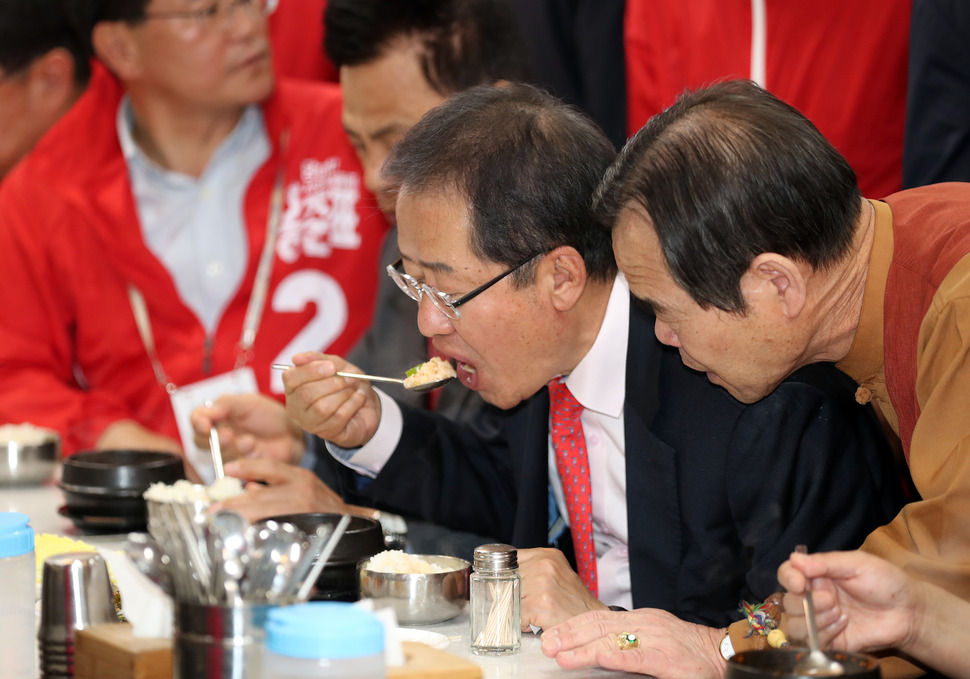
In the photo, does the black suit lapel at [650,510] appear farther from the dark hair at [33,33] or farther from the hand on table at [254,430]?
the dark hair at [33,33]

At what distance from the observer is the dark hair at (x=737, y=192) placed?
162 centimetres

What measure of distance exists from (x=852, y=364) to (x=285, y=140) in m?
2.35

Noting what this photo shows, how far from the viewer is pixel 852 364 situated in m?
1.82

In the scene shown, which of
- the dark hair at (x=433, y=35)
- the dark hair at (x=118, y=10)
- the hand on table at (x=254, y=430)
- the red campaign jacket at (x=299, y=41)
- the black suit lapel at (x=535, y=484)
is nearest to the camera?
the black suit lapel at (x=535, y=484)

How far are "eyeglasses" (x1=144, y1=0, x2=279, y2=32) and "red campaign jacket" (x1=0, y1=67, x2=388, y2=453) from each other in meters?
0.30

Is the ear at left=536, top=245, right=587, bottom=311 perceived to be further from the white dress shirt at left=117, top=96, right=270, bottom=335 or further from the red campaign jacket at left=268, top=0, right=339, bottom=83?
the red campaign jacket at left=268, top=0, right=339, bottom=83

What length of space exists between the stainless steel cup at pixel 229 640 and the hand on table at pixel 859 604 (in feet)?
1.94

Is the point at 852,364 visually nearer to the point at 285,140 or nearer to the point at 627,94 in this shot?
the point at 627,94

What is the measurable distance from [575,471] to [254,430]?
3.02 ft

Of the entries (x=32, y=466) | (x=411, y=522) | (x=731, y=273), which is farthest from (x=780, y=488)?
(x=32, y=466)

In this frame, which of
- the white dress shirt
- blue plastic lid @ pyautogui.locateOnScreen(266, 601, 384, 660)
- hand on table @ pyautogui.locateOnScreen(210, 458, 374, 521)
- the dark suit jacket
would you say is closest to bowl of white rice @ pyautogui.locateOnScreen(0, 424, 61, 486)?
hand on table @ pyautogui.locateOnScreen(210, 458, 374, 521)

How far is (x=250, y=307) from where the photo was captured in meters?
3.54

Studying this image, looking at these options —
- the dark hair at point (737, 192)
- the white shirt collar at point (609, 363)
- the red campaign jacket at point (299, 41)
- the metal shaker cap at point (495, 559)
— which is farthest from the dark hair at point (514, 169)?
the red campaign jacket at point (299, 41)

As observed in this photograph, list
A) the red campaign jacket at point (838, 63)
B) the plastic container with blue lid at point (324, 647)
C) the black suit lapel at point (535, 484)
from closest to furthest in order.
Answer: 1. the plastic container with blue lid at point (324, 647)
2. the black suit lapel at point (535, 484)
3. the red campaign jacket at point (838, 63)
